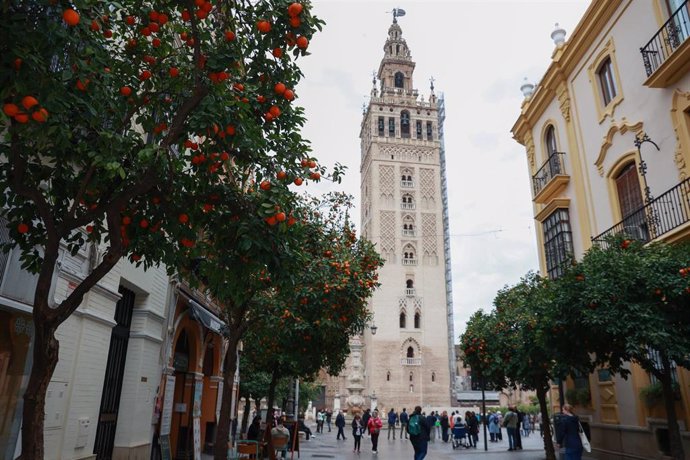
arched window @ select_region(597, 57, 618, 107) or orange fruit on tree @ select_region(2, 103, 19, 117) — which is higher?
arched window @ select_region(597, 57, 618, 107)

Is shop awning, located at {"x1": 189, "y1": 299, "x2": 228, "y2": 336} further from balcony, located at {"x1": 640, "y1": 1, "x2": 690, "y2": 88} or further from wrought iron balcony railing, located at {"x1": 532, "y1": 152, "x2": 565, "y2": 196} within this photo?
balcony, located at {"x1": 640, "y1": 1, "x2": 690, "y2": 88}

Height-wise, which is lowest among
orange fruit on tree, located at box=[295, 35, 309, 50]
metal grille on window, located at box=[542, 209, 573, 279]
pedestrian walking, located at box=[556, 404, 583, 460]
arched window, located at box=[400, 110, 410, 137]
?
pedestrian walking, located at box=[556, 404, 583, 460]

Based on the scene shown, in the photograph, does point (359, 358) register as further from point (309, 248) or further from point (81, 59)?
point (81, 59)

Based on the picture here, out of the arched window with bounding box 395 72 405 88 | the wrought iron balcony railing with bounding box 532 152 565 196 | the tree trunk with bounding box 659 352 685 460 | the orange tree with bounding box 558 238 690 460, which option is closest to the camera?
the orange tree with bounding box 558 238 690 460

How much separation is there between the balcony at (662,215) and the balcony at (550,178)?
3923 millimetres

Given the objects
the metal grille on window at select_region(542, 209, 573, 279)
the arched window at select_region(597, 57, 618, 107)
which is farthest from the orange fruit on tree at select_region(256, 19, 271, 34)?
the metal grille on window at select_region(542, 209, 573, 279)

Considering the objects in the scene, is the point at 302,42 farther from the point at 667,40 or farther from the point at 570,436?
the point at 667,40

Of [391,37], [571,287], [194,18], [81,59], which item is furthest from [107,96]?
[391,37]

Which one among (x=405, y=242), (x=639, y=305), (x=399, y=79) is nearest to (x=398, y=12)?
(x=399, y=79)

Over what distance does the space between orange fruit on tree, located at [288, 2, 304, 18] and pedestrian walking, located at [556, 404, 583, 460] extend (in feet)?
30.5

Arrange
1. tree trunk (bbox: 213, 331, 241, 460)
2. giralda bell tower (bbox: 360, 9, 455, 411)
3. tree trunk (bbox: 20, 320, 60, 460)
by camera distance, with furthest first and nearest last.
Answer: giralda bell tower (bbox: 360, 9, 455, 411)
tree trunk (bbox: 213, 331, 241, 460)
tree trunk (bbox: 20, 320, 60, 460)

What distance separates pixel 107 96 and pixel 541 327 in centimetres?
896

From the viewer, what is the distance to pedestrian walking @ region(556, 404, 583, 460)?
33.2 feet

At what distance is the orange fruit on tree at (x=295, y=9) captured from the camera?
4781mm
